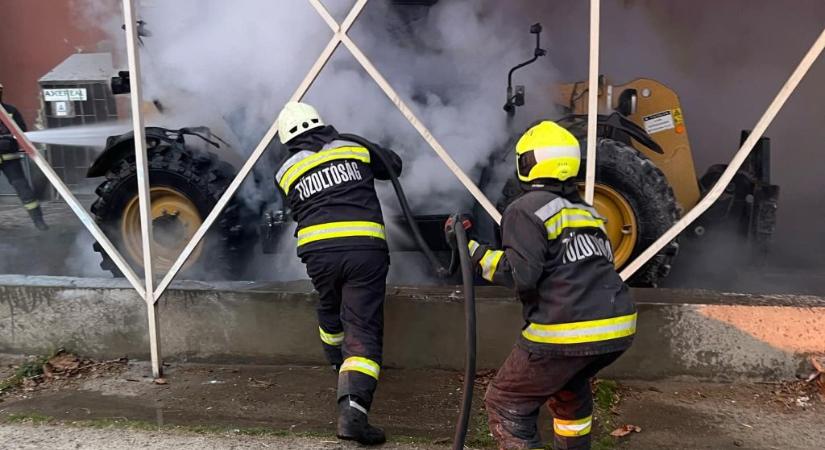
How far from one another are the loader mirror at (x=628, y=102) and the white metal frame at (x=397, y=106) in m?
1.36

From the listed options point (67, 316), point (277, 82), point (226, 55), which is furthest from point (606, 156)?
point (67, 316)

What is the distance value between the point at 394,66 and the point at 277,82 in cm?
90

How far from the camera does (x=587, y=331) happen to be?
2.58 meters

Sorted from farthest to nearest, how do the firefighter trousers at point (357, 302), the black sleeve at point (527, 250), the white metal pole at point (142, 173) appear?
the white metal pole at point (142, 173), the firefighter trousers at point (357, 302), the black sleeve at point (527, 250)

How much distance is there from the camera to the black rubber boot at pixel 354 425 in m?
3.18

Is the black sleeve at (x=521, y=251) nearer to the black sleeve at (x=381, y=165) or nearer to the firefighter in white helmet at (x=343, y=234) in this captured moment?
the firefighter in white helmet at (x=343, y=234)

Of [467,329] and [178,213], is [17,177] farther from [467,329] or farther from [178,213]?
[467,329]

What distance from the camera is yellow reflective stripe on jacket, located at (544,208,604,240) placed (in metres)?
2.61

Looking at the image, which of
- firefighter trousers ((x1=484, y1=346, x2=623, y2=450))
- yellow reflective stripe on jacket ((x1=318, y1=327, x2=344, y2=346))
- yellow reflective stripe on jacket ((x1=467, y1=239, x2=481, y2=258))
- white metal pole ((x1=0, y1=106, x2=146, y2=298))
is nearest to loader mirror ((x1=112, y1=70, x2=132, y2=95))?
white metal pole ((x1=0, y1=106, x2=146, y2=298))

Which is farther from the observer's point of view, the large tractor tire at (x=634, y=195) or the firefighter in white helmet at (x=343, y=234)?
the large tractor tire at (x=634, y=195)

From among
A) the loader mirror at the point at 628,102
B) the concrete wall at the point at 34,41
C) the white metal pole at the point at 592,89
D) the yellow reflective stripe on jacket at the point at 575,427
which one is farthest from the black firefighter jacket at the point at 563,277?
the concrete wall at the point at 34,41

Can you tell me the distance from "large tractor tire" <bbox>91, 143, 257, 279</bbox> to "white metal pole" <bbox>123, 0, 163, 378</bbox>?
0.87 metres

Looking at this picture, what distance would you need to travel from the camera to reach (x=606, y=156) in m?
4.44

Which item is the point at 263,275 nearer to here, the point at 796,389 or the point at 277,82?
the point at 277,82
